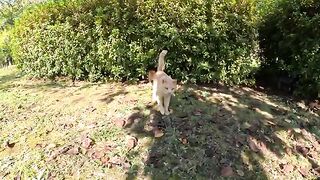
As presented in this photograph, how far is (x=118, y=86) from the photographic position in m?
6.59

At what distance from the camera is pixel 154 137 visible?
4.96 metres

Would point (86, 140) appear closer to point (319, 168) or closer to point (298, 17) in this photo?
point (319, 168)

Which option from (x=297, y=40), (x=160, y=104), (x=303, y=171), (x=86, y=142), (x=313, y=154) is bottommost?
(x=303, y=171)

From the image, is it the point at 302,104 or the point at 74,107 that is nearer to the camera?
the point at 74,107

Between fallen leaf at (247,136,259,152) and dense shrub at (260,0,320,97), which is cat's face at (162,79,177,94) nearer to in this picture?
fallen leaf at (247,136,259,152)

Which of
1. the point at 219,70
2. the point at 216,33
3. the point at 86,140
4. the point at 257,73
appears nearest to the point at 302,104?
the point at 257,73

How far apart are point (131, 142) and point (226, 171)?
128 centimetres

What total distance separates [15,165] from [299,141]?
13.1ft

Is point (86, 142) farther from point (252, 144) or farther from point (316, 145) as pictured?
point (316, 145)

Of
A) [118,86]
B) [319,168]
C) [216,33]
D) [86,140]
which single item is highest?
[216,33]

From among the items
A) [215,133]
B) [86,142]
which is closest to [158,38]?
[215,133]

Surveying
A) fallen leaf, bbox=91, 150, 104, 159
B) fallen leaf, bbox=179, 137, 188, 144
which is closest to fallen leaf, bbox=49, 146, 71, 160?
fallen leaf, bbox=91, 150, 104, 159

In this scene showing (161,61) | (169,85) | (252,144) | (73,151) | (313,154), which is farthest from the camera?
(313,154)

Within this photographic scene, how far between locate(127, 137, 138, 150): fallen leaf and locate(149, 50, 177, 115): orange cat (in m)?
0.58
